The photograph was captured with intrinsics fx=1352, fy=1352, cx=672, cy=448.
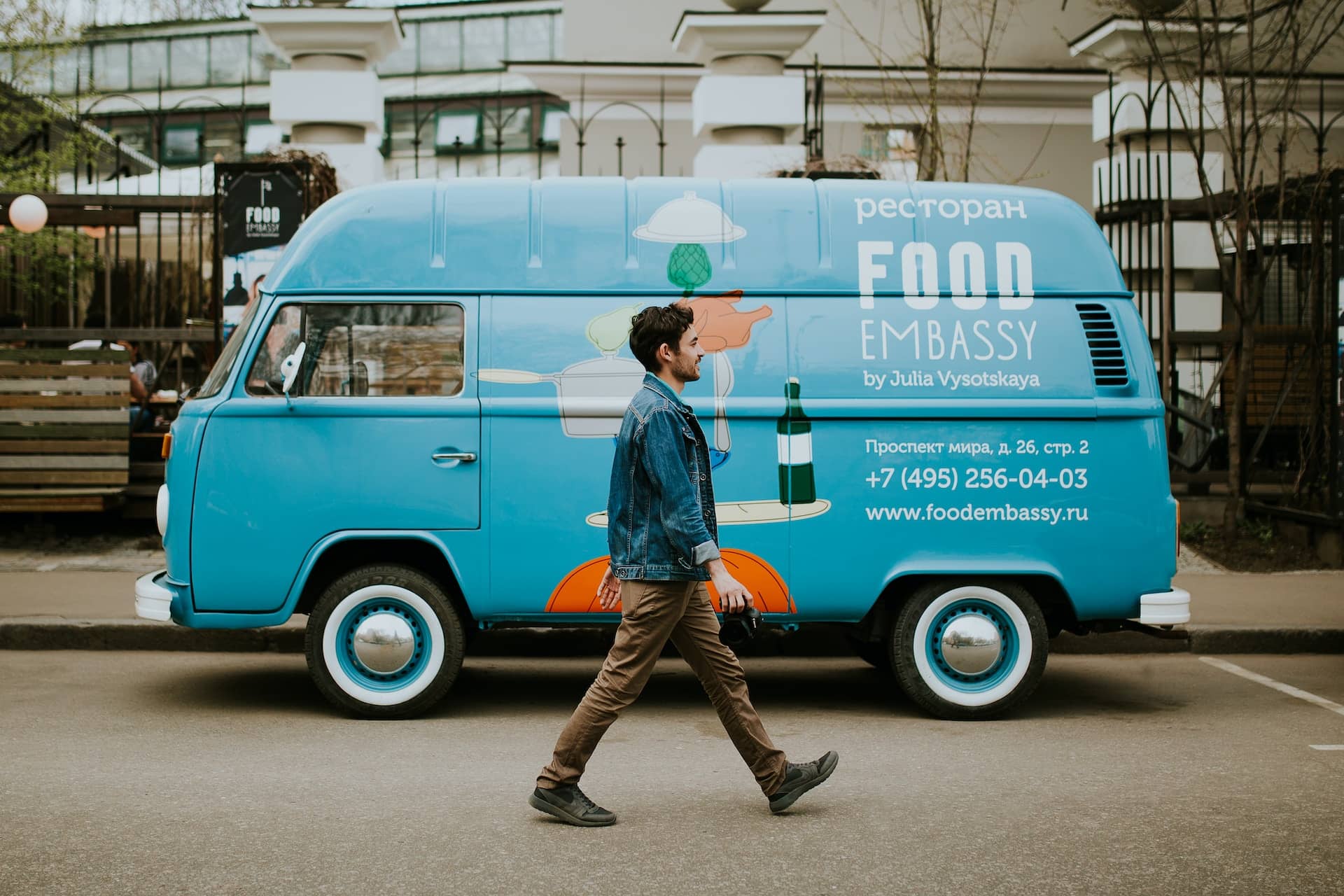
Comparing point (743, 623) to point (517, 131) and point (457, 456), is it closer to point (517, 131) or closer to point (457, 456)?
point (457, 456)

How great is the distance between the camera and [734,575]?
264 inches

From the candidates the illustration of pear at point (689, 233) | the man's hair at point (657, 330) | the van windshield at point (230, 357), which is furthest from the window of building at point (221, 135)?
the man's hair at point (657, 330)

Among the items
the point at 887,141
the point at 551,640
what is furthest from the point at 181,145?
the point at 551,640

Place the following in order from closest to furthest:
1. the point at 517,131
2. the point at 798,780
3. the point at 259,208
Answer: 1. the point at 798,780
2. the point at 259,208
3. the point at 517,131

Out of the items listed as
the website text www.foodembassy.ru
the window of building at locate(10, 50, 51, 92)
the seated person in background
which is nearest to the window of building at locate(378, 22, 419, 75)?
the window of building at locate(10, 50, 51, 92)

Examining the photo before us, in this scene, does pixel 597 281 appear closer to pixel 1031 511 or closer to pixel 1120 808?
pixel 1031 511

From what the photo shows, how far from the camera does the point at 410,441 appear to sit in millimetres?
6664

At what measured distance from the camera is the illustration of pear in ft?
22.3

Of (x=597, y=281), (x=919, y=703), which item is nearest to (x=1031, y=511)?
(x=919, y=703)

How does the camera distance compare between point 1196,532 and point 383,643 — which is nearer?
point 383,643

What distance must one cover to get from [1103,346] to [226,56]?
36004 millimetres

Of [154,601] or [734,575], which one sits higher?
[734,575]

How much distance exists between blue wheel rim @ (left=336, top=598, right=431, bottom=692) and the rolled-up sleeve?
2281 mm

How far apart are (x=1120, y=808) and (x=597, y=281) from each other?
11.2 ft
